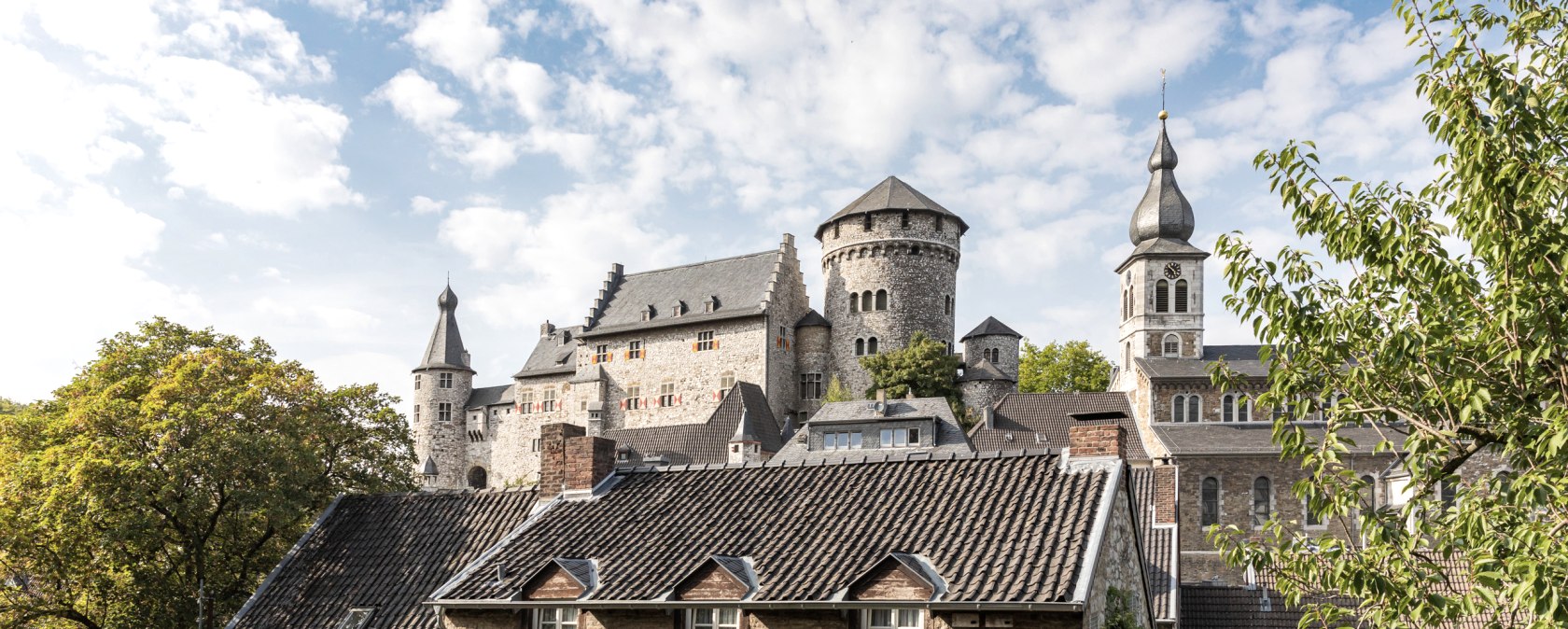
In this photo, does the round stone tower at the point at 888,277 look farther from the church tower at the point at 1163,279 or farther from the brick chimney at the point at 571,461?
the brick chimney at the point at 571,461

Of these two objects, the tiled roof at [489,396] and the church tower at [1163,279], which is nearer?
the church tower at [1163,279]

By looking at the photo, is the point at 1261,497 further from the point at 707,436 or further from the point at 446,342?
the point at 446,342

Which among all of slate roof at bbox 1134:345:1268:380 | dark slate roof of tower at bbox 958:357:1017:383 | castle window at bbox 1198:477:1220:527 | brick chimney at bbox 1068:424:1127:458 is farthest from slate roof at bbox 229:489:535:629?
dark slate roof of tower at bbox 958:357:1017:383

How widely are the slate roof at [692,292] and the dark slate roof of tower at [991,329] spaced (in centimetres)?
1351

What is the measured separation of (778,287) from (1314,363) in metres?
65.9

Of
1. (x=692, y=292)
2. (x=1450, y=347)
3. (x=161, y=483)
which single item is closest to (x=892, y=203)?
(x=692, y=292)

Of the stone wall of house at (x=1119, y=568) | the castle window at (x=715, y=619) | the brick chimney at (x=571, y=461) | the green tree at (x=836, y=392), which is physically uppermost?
the green tree at (x=836, y=392)

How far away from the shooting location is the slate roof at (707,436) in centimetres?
6006

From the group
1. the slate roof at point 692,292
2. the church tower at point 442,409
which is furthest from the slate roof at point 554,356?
the church tower at point 442,409

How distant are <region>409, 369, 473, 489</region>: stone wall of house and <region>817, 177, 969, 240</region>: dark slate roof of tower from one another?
1383 inches

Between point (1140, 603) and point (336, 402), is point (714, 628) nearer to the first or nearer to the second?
point (1140, 603)

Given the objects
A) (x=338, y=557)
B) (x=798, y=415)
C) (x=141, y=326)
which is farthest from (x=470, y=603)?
(x=798, y=415)

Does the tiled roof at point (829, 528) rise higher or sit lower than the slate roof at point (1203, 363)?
lower

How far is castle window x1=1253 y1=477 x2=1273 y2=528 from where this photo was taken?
5762 cm
